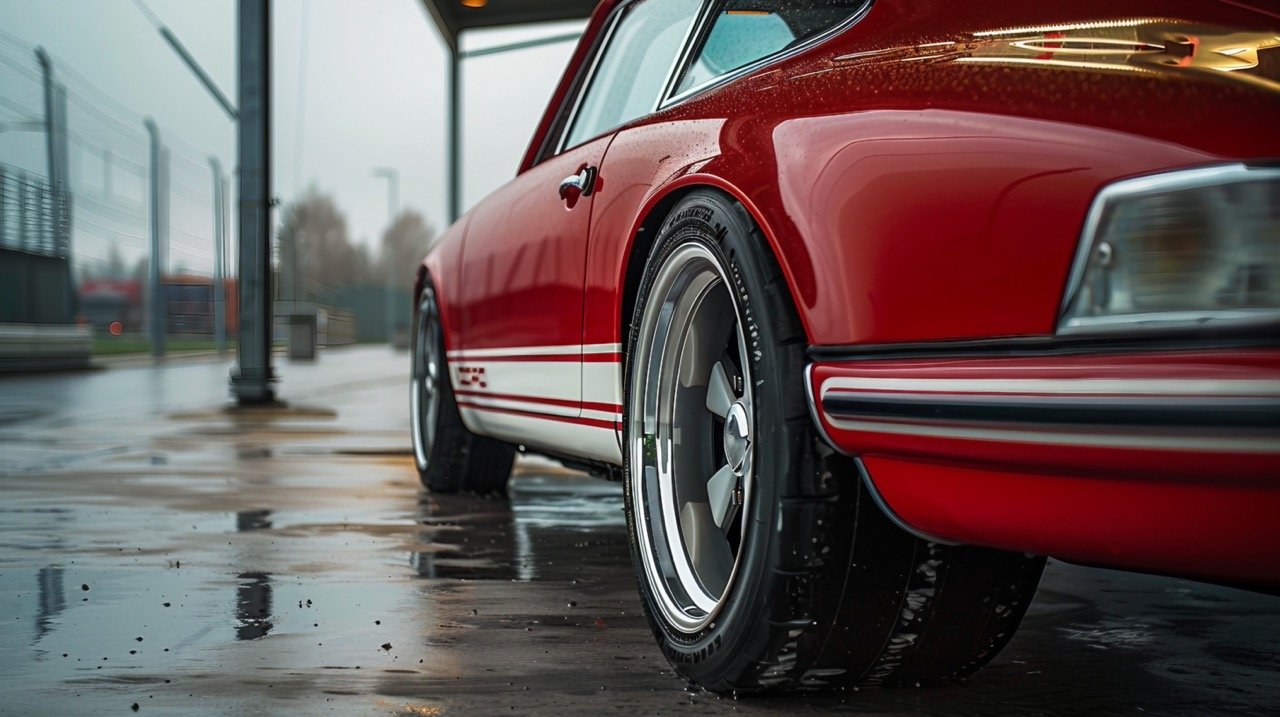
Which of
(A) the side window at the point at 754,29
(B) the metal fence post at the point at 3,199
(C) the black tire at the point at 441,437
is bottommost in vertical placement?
(C) the black tire at the point at 441,437

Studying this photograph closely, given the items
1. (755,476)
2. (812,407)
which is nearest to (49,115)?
(755,476)

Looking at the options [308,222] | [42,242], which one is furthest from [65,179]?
[308,222]

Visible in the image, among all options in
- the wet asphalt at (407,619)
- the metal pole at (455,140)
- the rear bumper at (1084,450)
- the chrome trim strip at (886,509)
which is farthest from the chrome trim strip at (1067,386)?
the metal pole at (455,140)

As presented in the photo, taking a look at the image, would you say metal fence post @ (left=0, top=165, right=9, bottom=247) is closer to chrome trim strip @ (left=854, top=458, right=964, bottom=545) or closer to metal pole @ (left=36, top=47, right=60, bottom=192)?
metal pole @ (left=36, top=47, right=60, bottom=192)

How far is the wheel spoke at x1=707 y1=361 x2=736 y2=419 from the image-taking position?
243 cm

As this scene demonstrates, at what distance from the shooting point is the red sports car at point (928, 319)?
145cm

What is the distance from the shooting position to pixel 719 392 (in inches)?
96.3

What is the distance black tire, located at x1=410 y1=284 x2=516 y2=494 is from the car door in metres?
0.49

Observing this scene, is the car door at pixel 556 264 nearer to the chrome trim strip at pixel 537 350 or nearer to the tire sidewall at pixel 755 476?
the chrome trim strip at pixel 537 350

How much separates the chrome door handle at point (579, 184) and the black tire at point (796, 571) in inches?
26.2

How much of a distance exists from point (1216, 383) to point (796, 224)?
0.74m

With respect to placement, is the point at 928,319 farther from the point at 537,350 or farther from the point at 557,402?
the point at 537,350

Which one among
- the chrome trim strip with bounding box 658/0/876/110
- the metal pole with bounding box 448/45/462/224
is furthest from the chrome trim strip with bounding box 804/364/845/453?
the metal pole with bounding box 448/45/462/224

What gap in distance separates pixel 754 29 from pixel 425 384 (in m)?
2.82
